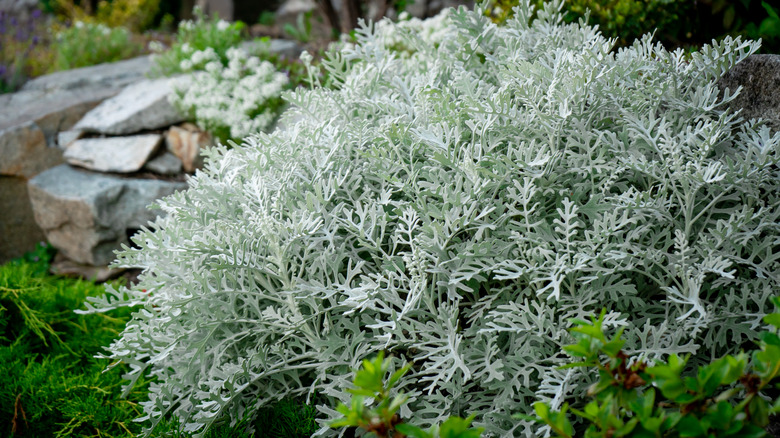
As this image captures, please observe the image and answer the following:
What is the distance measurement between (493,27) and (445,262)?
1071mm

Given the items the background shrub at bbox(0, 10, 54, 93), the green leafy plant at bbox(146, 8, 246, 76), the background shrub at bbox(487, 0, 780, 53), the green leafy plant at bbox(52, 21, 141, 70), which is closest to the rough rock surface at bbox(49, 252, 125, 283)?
the green leafy plant at bbox(146, 8, 246, 76)

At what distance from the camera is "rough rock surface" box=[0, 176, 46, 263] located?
476 cm

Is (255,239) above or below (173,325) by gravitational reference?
above

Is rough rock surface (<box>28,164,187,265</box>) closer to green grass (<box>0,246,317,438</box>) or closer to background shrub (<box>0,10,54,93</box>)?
green grass (<box>0,246,317,438</box>)

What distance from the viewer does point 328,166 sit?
70.2 inches

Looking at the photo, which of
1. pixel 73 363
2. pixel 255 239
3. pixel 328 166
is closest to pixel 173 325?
pixel 255 239

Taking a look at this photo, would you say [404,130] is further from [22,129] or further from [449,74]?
[22,129]

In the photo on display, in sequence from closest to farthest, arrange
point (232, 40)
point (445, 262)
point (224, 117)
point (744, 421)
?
point (744, 421) < point (445, 262) < point (224, 117) < point (232, 40)

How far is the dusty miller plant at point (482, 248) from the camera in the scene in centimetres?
153

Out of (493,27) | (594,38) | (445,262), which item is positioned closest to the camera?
(445,262)

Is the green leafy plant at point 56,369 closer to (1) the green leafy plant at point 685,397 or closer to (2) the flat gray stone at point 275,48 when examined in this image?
(1) the green leafy plant at point 685,397

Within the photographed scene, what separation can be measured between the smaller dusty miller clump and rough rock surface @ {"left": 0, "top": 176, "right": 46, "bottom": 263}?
1442mm

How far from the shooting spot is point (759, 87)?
194cm

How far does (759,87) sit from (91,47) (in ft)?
21.3
